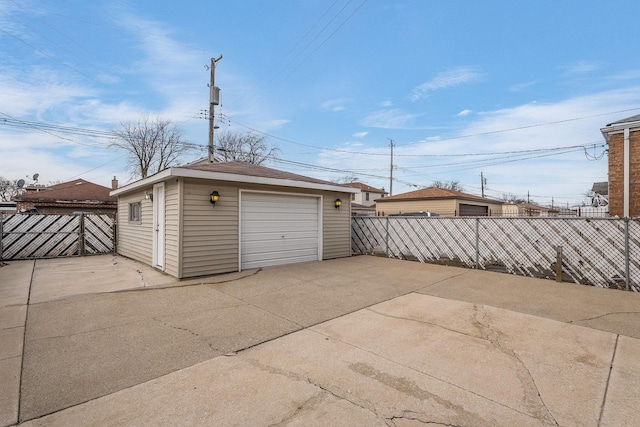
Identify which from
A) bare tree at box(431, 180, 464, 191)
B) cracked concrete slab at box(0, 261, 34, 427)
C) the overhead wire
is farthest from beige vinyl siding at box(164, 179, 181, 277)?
bare tree at box(431, 180, 464, 191)

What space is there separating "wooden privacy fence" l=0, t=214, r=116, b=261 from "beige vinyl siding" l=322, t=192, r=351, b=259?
826 cm

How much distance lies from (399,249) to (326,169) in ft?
63.8

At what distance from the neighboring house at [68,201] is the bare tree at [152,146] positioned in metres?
5.77

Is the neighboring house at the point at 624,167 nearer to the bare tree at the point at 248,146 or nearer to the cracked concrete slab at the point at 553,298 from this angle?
the cracked concrete slab at the point at 553,298

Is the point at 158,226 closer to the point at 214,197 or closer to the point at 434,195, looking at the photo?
the point at 214,197

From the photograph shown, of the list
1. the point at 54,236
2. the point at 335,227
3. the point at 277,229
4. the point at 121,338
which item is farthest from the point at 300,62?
the point at 121,338

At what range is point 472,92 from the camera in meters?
13.1

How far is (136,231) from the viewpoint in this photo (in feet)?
30.7

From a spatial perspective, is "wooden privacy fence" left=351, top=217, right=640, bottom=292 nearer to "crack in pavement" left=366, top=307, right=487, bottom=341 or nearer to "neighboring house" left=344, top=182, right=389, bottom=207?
"crack in pavement" left=366, top=307, right=487, bottom=341

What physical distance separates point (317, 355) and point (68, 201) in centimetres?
2125

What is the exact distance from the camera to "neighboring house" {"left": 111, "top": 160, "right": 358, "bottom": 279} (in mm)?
6512

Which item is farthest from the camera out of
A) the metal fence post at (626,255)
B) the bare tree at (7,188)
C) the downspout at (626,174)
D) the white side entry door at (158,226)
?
the bare tree at (7,188)

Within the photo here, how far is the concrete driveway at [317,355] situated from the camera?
215 cm

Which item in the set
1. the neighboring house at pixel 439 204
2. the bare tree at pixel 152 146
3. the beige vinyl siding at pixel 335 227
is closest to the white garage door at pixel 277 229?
the beige vinyl siding at pixel 335 227
